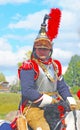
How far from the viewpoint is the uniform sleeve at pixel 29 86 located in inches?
302

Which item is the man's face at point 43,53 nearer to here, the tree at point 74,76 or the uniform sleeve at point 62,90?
the uniform sleeve at point 62,90

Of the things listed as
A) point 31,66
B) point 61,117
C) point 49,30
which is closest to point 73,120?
point 61,117

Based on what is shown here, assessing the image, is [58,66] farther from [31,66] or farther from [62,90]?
[31,66]

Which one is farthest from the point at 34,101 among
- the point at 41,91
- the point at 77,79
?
the point at 77,79

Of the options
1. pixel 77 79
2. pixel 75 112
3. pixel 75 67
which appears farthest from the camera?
pixel 75 67

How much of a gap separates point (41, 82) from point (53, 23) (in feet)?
3.78

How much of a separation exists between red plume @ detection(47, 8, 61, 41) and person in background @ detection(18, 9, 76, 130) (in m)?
0.11

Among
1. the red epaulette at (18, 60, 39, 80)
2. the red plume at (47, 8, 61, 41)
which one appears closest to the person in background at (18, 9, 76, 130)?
the red epaulette at (18, 60, 39, 80)

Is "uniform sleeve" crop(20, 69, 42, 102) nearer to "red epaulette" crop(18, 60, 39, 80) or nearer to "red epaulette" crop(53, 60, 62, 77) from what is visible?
"red epaulette" crop(18, 60, 39, 80)

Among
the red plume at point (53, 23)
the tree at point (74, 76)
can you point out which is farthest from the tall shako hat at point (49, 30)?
the tree at point (74, 76)

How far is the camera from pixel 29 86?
7.67m

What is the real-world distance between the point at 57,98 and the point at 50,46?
81 cm

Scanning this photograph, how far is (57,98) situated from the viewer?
7988 mm

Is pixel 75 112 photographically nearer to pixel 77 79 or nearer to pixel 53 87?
pixel 53 87
